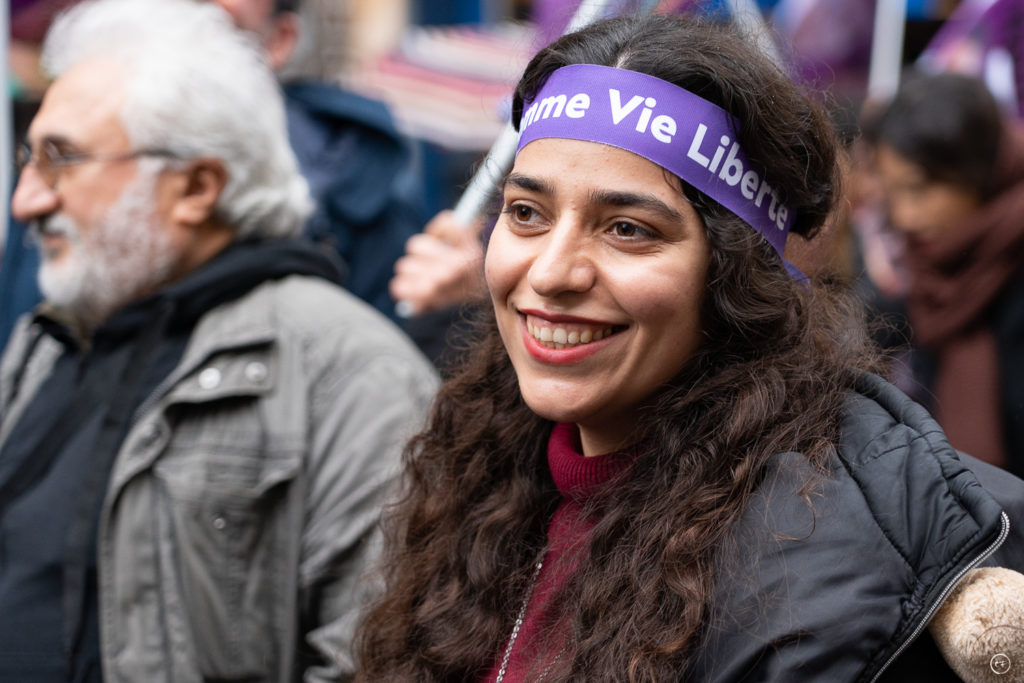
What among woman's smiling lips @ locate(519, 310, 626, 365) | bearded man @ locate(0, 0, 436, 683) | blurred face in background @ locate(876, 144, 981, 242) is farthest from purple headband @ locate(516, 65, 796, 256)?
blurred face in background @ locate(876, 144, 981, 242)

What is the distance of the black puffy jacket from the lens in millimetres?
1445

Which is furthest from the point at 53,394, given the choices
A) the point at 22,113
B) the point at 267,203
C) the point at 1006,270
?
the point at 22,113

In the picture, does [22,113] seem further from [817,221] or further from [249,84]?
[817,221]

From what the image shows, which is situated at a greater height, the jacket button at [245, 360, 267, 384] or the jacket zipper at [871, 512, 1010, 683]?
the jacket zipper at [871, 512, 1010, 683]

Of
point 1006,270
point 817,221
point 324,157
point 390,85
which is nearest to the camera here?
point 817,221

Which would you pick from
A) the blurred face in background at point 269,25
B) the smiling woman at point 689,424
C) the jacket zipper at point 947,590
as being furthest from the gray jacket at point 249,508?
the blurred face in background at point 269,25

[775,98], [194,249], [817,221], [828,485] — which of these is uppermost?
[775,98]

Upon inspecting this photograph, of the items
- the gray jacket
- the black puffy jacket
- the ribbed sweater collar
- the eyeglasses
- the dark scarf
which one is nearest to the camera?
the black puffy jacket

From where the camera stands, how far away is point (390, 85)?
276 inches

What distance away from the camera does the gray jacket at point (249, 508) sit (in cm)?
250

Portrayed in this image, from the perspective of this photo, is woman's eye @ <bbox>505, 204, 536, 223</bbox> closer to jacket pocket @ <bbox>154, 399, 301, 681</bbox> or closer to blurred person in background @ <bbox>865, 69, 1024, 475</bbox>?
jacket pocket @ <bbox>154, 399, 301, 681</bbox>

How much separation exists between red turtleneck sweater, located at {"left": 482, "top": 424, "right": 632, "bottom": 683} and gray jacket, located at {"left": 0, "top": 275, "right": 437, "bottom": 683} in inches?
23.2

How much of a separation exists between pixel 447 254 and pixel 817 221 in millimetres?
1530

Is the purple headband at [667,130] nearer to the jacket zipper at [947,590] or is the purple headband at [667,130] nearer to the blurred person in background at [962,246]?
the jacket zipper at [947,590]
